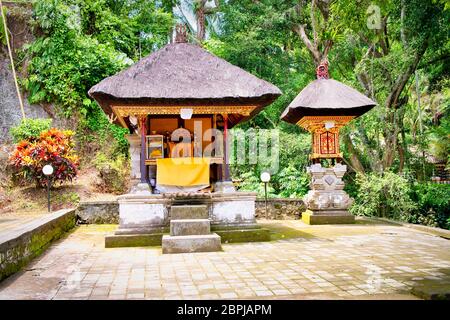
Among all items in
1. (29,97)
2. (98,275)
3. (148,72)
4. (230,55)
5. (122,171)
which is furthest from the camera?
(230,55)

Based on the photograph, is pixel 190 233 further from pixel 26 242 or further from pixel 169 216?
pixel 26 242

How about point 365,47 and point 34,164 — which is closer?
point 34,164

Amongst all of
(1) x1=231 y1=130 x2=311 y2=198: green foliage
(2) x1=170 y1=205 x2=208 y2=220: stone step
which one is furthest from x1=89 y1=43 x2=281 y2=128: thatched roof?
(1) x1=231 y1=130 x2=311 y2=198: green foliage

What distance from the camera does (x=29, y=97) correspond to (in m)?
16.9

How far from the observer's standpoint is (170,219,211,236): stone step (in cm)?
779

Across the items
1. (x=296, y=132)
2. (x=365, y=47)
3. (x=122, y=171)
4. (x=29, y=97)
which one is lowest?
(x=122, y=171)

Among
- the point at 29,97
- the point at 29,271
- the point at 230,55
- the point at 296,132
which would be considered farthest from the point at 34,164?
the point at 296,132

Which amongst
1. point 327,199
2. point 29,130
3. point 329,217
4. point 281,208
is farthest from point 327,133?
point 29,130

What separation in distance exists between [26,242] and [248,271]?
11.6ft

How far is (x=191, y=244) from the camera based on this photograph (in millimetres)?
7430

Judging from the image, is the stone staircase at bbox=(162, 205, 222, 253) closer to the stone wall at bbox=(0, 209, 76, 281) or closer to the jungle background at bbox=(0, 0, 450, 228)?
the stone wall at bbox=(0, 209, 76, 281)
